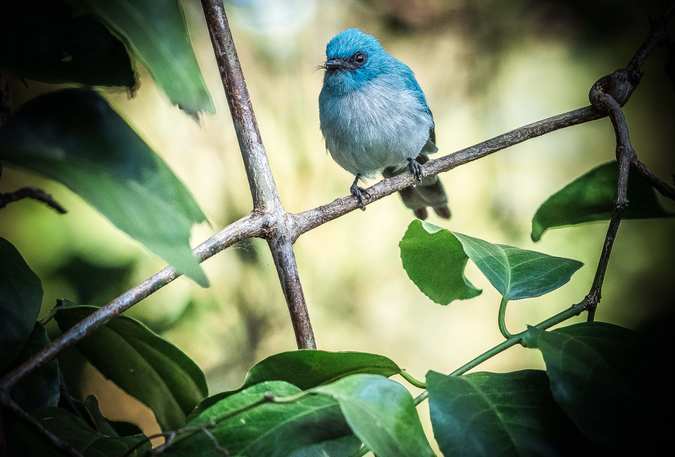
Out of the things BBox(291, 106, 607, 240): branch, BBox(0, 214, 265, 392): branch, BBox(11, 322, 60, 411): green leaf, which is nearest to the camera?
BBox(0, 214, 265, 392): branch

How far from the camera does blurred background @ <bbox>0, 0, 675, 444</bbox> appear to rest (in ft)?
11.2

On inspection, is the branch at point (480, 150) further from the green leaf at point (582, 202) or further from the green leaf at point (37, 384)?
the green leaf at point (37, 384)

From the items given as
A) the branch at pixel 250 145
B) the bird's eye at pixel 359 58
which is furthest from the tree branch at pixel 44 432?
the bird's eye at pixel 359 58

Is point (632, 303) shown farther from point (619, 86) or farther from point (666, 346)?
point (666, 346)

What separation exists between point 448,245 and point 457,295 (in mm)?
104

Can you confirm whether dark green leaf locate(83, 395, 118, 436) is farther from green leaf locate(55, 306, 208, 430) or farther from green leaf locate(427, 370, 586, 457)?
green leaf locate(427, 370, 586, 457)

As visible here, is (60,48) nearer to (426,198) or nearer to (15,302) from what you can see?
(15,302)

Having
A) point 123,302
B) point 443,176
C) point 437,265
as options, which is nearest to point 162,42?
point 123,302

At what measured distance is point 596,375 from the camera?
983 mm

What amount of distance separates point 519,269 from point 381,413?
1.70ft

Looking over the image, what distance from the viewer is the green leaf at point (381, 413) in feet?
2.60

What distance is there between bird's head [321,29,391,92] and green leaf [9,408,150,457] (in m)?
2.37

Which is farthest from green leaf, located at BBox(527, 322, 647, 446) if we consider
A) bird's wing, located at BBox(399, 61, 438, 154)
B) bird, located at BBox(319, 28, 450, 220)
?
bird's wing, located at BBox(399, 61, 438, 154)

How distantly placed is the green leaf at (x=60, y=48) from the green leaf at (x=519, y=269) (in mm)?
676
